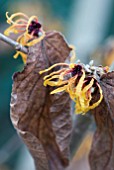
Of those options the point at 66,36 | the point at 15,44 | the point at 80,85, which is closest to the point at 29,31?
the point at 15,44

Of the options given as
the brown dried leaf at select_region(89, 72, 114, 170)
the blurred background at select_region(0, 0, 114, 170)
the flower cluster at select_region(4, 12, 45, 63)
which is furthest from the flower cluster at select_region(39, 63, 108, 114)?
the blurred background at select_region(0, 0, 114, 170)

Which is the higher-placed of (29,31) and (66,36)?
(66,36)

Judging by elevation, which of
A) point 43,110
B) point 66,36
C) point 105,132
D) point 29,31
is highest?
point 66,36

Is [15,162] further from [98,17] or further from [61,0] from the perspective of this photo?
[98,17]

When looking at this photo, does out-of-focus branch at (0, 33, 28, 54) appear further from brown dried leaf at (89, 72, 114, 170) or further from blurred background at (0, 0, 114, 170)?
blurred background at (0, 0, 114, 170)

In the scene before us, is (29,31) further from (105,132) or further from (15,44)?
(105,132)

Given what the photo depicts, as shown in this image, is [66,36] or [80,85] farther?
[66,36]

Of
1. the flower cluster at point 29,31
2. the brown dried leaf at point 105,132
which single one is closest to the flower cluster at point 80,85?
the brown dried leaf at point 105,132

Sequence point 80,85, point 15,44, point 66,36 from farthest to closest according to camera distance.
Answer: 1. point 66,36
2. point 15,44
3. point 80,85
